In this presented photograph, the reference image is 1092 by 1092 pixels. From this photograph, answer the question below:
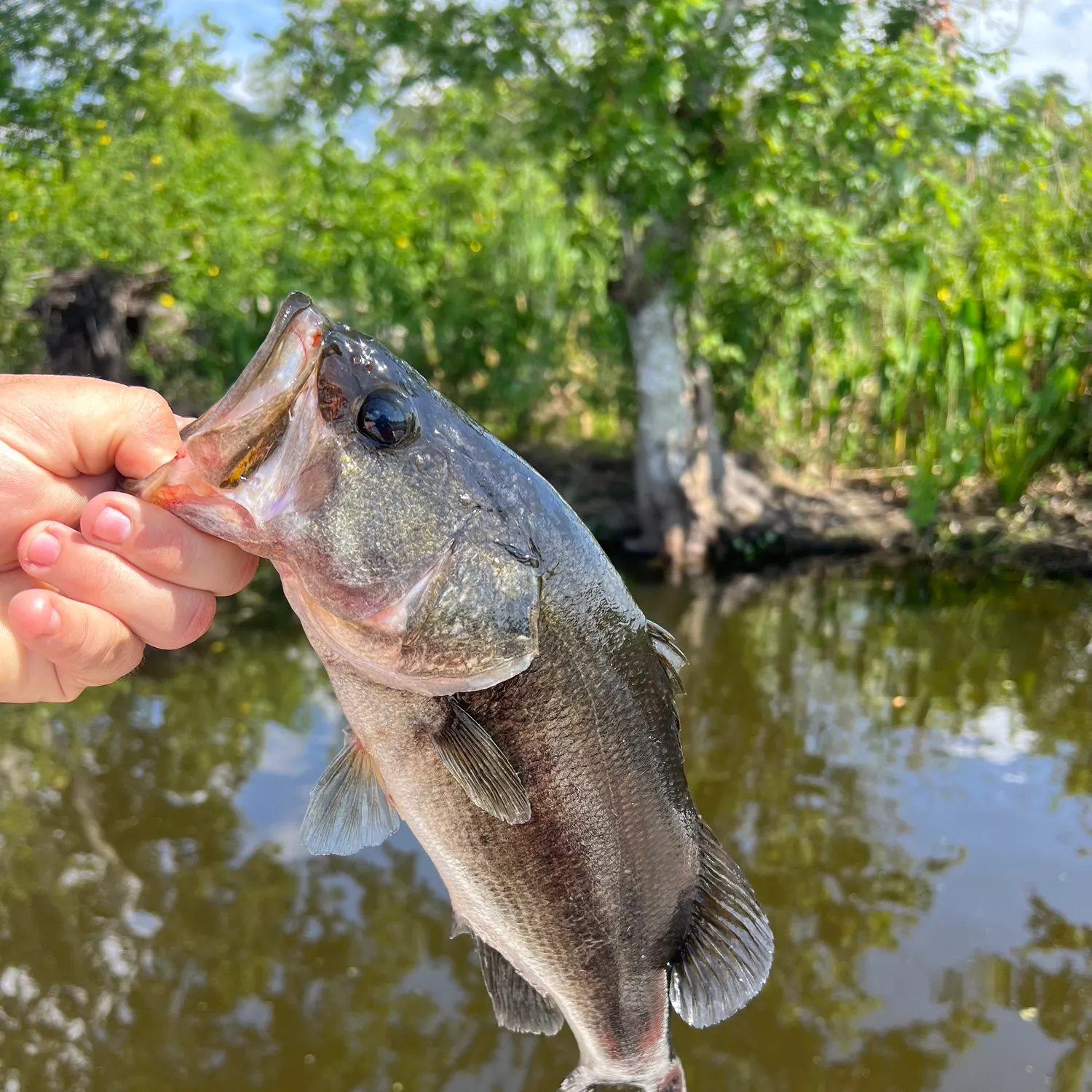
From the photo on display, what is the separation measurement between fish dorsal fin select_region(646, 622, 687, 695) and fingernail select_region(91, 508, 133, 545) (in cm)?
86

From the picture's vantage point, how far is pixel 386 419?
1.30 m

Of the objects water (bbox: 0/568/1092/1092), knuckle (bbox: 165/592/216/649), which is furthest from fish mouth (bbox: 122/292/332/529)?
water (bbox: 0/568/1092/1092)

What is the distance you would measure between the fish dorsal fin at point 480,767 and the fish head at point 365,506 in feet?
0.22

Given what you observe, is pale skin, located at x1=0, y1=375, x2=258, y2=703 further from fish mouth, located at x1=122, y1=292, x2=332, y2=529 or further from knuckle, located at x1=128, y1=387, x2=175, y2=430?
fish mouth, located at x1=122, y1=292, x2=332, y2=529

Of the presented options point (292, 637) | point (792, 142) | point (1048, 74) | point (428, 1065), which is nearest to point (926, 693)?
point (428, 1065)

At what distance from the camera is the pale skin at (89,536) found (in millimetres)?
1293

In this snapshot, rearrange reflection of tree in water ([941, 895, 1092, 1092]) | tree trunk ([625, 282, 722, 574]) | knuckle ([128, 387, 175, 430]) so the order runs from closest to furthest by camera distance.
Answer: knuckle ([128, 387, 175, 430]), reflection of tree in water ([941, 895, 1092, 1092]), tree trunk ([625, 282, 722, 574])

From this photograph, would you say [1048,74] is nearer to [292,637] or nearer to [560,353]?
[560,353]

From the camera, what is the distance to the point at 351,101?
8914 mm

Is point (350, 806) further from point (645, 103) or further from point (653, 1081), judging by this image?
point (645, 103)

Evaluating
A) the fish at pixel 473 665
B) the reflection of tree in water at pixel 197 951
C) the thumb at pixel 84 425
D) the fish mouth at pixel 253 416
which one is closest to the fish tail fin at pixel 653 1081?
the fish at pixel 473 665

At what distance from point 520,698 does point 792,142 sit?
8.32 m

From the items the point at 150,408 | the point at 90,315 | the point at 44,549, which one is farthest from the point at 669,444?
the point at 44,549

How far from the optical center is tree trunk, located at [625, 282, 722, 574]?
8750 mm
